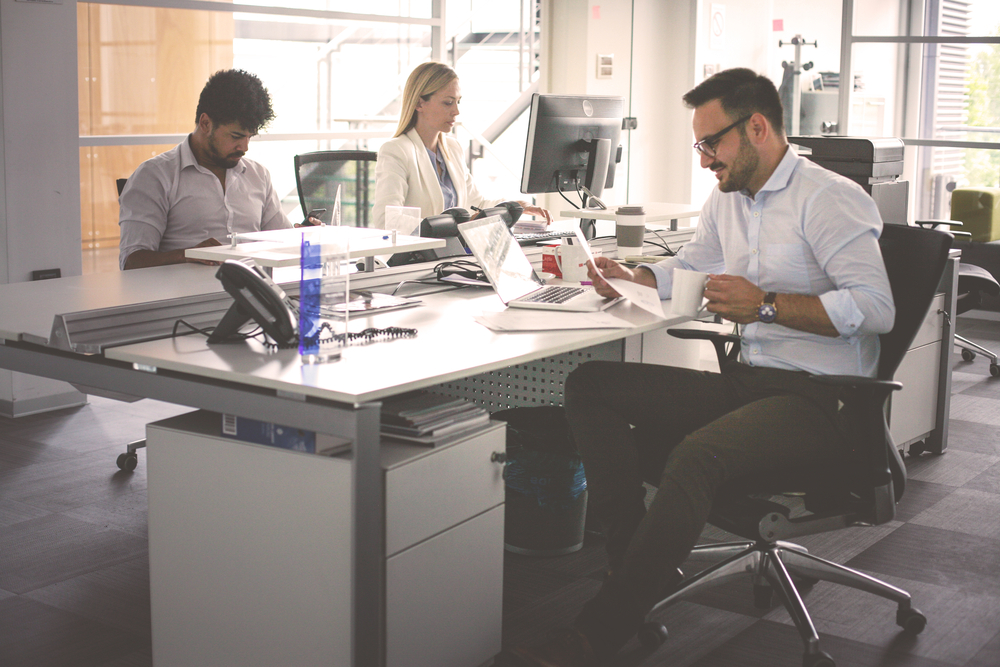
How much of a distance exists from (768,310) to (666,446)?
0.38 meters

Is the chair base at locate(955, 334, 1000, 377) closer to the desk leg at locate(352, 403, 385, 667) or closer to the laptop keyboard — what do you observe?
the laptop keyboard

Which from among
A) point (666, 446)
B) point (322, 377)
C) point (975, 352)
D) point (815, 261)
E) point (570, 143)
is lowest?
point (975, 352)

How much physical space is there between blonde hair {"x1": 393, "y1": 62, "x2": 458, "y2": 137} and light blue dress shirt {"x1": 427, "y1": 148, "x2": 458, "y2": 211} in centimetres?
20

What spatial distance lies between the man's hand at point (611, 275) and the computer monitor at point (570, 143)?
36.4 inches

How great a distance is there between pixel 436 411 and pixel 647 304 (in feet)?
2.28

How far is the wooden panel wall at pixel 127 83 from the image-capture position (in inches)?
167

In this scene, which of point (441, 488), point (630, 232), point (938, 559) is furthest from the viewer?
point (630, 232)

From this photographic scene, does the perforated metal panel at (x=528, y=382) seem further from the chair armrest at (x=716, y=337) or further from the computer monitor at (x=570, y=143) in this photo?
the computer monitor at (x=570, y=143)

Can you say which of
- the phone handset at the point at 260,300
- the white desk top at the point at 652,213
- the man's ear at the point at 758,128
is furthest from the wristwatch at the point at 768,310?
the white desk top at the point at 652,213

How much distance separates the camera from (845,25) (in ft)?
21.2

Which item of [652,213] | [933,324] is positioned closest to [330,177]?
[652,213]

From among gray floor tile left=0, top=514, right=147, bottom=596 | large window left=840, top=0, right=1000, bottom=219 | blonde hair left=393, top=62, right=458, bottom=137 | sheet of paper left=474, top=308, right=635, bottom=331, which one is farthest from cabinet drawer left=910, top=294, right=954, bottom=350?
large window left=840, top=0, right=1000, bottom=219

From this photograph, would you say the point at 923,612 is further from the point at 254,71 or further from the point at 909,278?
the point at 254,71

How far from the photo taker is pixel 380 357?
200cm
